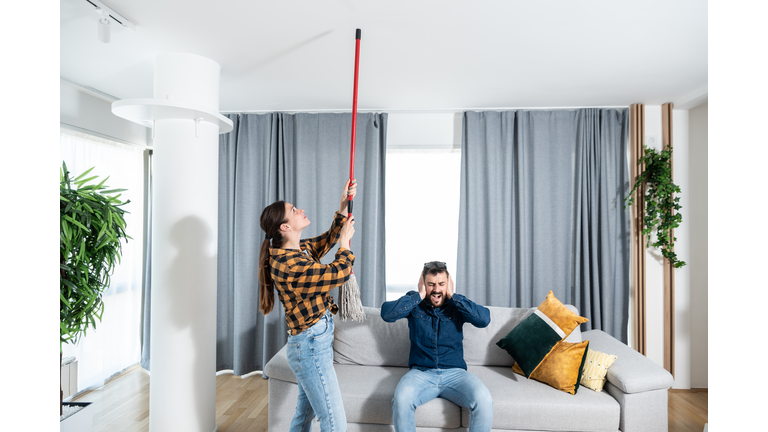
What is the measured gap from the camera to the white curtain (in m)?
3.15

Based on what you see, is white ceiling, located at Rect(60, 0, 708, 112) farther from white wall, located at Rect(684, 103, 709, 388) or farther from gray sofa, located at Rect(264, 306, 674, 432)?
gray sofa, located at Rect(264, 306, 674, 432)

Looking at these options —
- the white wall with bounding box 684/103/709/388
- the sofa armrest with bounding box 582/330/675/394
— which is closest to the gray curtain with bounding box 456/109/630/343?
the white wall with bounding box 684/103/709/388

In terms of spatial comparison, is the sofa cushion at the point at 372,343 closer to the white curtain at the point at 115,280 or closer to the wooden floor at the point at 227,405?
the wooden floor at the point at 227,405

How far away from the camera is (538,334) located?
246cm

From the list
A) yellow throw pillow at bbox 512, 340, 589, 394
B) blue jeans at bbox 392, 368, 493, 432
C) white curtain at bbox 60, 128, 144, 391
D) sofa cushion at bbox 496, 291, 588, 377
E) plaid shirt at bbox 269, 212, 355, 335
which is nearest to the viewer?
plaid shirt at bbox 269, 212, 355, 335

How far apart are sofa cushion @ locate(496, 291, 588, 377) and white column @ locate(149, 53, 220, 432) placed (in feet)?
6.51

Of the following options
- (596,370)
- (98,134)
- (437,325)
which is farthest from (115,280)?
(596,370)

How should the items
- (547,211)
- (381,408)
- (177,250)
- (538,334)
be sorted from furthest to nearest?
1. (547,211)
2. (538,334)
3. (177,250)
4. (381,408)

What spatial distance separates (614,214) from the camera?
3385 millimetres

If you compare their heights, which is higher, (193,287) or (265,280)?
(265,280)

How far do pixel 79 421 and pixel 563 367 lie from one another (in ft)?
8.75

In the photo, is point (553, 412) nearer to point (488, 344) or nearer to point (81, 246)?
point (488, 344)
